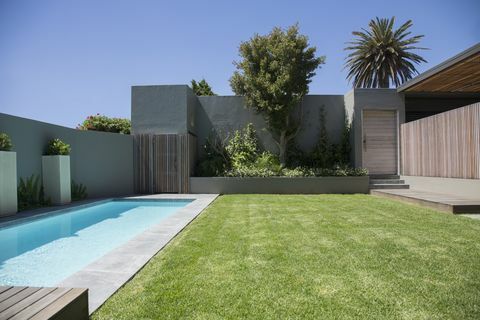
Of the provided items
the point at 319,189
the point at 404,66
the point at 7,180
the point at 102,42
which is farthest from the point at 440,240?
the point at 404,66

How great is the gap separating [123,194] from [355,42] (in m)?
17.8

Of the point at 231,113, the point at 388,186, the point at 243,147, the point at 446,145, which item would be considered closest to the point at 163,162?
the point at 243,147

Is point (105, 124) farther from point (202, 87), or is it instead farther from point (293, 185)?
point (293, 185)

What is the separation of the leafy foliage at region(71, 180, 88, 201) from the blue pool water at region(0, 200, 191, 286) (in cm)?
100

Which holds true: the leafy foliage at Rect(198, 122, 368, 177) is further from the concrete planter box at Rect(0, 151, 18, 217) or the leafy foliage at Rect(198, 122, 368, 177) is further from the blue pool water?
the concrete planter box at Rect(0, 151, 18, 217)

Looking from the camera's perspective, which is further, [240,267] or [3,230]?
[3,230]

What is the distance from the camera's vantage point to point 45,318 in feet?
5.49

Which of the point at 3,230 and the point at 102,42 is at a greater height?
the point at 102,42

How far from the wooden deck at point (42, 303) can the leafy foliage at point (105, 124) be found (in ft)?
55.9

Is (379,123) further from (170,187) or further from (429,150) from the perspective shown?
(170,187)

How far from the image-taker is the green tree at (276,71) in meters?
10.6

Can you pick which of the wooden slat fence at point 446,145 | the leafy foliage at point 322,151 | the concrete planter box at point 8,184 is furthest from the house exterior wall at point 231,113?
the concrete planter box at point 8,184

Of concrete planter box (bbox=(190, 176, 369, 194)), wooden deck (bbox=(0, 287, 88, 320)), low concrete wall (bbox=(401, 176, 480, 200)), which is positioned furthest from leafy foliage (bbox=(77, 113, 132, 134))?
wooden deck (bbox=(0, 287, 88, 320))

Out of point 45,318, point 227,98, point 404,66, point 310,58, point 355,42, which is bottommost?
point 45,318
